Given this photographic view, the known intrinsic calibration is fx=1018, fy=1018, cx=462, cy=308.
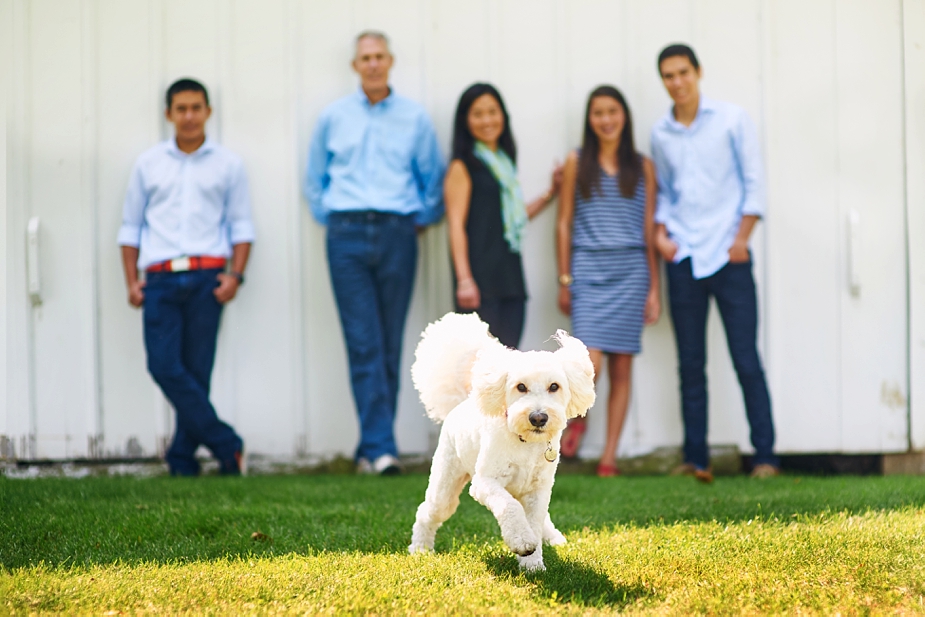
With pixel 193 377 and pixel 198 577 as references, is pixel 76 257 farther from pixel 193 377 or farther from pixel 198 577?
pixel 198 577

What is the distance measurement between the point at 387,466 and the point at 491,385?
9.20 feet

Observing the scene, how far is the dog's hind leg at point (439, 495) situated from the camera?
10.7 feet

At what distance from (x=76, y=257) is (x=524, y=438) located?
4056 mm

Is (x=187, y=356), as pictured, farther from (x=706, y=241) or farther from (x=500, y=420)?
(x=500, y=420)

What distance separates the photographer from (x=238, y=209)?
6.01 meters

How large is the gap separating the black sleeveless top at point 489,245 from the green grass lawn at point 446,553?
1.44 metres

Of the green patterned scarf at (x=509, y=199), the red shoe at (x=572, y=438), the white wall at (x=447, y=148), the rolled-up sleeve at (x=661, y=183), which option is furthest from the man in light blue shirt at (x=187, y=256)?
the rolled-up sleeve at (x=661, y=183)

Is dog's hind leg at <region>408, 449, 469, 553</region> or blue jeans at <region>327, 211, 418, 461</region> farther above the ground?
blue jeans at <region>327, 211, 418, 461</region>

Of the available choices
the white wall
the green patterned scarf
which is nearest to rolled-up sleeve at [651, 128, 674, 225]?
the white wall

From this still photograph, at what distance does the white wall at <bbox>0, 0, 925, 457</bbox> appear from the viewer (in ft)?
20.0

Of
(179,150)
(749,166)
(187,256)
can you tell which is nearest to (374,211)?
(187,256)

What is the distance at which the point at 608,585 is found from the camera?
A: 2.90m

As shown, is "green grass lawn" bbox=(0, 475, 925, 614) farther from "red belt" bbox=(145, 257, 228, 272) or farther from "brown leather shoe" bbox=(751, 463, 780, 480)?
"red belt" bbox=(145, 257, 228, 272)

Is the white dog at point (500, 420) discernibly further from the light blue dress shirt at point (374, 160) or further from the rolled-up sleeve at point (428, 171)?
the rolled-up sleeve at point (428, 171)
